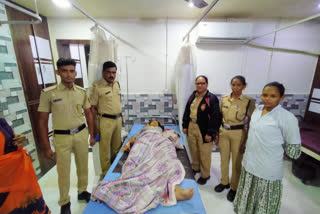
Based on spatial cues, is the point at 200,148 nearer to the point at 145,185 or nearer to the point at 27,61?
the point at 145,185

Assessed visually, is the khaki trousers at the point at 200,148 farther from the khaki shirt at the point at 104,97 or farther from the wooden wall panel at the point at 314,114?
the wooden wall panel at the point at 314,114

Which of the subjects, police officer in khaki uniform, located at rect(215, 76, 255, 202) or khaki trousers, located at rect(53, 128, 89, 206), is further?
police officer in khaki uniform, located at rect(215, 76, 255, 202)

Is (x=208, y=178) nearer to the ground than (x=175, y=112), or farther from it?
nearer to the ground

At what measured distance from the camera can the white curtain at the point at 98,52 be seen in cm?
192

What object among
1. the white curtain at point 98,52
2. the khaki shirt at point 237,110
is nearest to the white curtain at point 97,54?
the white curtain at point 98,52

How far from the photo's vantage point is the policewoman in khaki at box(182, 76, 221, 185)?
6.14 feet

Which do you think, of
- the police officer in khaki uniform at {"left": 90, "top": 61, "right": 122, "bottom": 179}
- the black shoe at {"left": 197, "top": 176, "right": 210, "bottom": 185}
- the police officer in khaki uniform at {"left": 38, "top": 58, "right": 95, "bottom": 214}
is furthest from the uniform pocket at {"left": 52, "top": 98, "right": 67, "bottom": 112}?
the black shoe at {"left": 197, "top": 176, "right": 210, "bottom": 185}

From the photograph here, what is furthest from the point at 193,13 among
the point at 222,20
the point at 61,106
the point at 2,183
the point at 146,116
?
the point at 2,183

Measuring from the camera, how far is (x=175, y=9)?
214 centimetres

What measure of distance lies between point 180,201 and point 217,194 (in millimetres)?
975

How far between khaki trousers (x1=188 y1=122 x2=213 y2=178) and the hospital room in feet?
0.06

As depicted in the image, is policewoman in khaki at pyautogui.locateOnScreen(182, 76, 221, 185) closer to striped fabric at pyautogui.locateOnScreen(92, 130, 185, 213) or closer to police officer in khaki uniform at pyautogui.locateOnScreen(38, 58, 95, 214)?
striped fabric at pyautogui.locateOnScreen(92, 130, 185, 213)

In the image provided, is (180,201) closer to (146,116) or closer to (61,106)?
(61,106)

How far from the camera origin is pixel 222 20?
2.49 m
